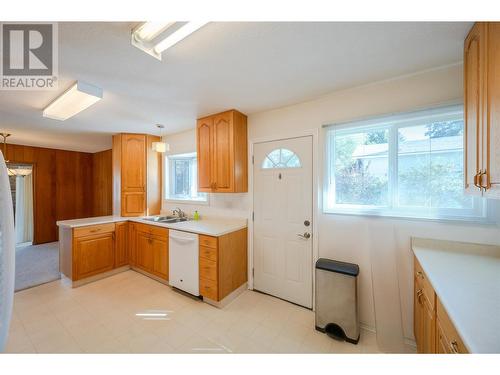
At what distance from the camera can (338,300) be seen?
1771 mm

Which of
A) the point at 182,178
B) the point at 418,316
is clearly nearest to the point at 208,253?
the point at 182,178

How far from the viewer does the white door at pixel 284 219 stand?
2211mm

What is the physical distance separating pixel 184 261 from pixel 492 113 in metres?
2.80

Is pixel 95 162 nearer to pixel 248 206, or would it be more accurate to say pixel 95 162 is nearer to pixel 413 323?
pixel 248 206

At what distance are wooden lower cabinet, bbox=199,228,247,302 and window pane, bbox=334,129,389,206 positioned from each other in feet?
4.29

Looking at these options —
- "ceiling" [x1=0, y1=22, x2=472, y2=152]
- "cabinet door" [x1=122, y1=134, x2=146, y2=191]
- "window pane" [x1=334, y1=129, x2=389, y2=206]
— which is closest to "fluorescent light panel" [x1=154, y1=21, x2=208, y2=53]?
"ceiling" [x1=0, y1=22, x2=472, y2=152]

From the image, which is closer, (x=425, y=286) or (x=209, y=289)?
(x=425, y=286)

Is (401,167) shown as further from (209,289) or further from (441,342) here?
(209,289)

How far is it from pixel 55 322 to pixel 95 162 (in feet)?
14.9

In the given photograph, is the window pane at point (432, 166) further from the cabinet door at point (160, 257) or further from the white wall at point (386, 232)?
the cabinet door at point (160, 257)

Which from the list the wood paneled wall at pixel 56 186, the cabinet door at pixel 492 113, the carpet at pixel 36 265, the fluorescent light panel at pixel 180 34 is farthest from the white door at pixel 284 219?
the wood paneled wall at pixel 56 186

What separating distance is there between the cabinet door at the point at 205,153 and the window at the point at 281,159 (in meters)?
0.74
